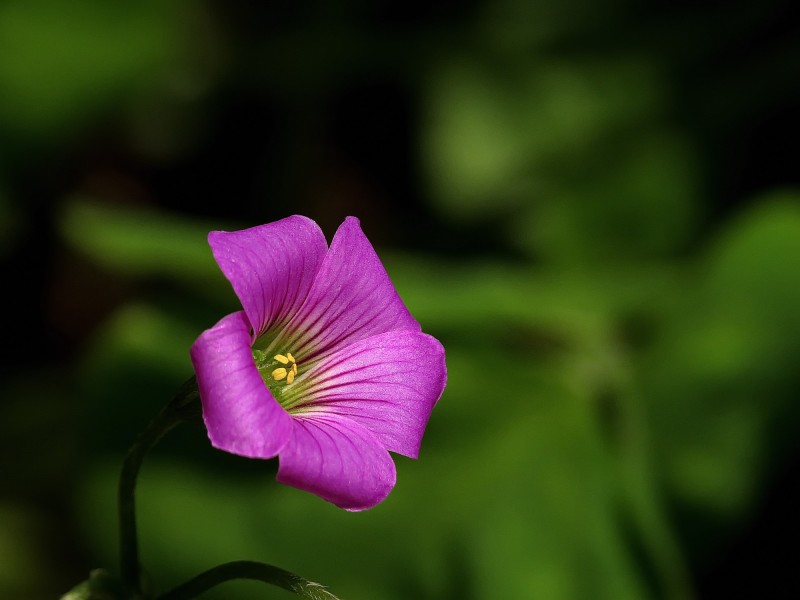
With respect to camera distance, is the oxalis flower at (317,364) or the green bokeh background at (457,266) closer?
the oxalis flower at (317,364)

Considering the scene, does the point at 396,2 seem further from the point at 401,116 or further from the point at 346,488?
the point at 346,488

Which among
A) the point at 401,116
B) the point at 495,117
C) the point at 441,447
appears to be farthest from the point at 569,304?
the point at 401,116

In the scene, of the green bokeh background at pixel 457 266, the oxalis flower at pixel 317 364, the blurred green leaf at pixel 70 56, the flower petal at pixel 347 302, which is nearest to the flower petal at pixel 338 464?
the oxalis flower at pixel 317 364

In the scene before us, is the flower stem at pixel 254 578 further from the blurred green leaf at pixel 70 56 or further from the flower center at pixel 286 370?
the blurred green leaf at pixel 70 56

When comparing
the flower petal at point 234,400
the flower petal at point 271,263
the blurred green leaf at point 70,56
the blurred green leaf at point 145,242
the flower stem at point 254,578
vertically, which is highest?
the blurred green leaf at point 70,56

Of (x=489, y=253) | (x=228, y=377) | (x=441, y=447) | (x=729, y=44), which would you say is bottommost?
(x=441, y=447)

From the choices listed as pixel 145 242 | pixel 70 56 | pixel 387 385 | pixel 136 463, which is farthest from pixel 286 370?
pixel 70 56

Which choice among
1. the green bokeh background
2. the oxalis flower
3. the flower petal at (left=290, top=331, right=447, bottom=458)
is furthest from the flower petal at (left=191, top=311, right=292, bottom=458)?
the green bokeh background
